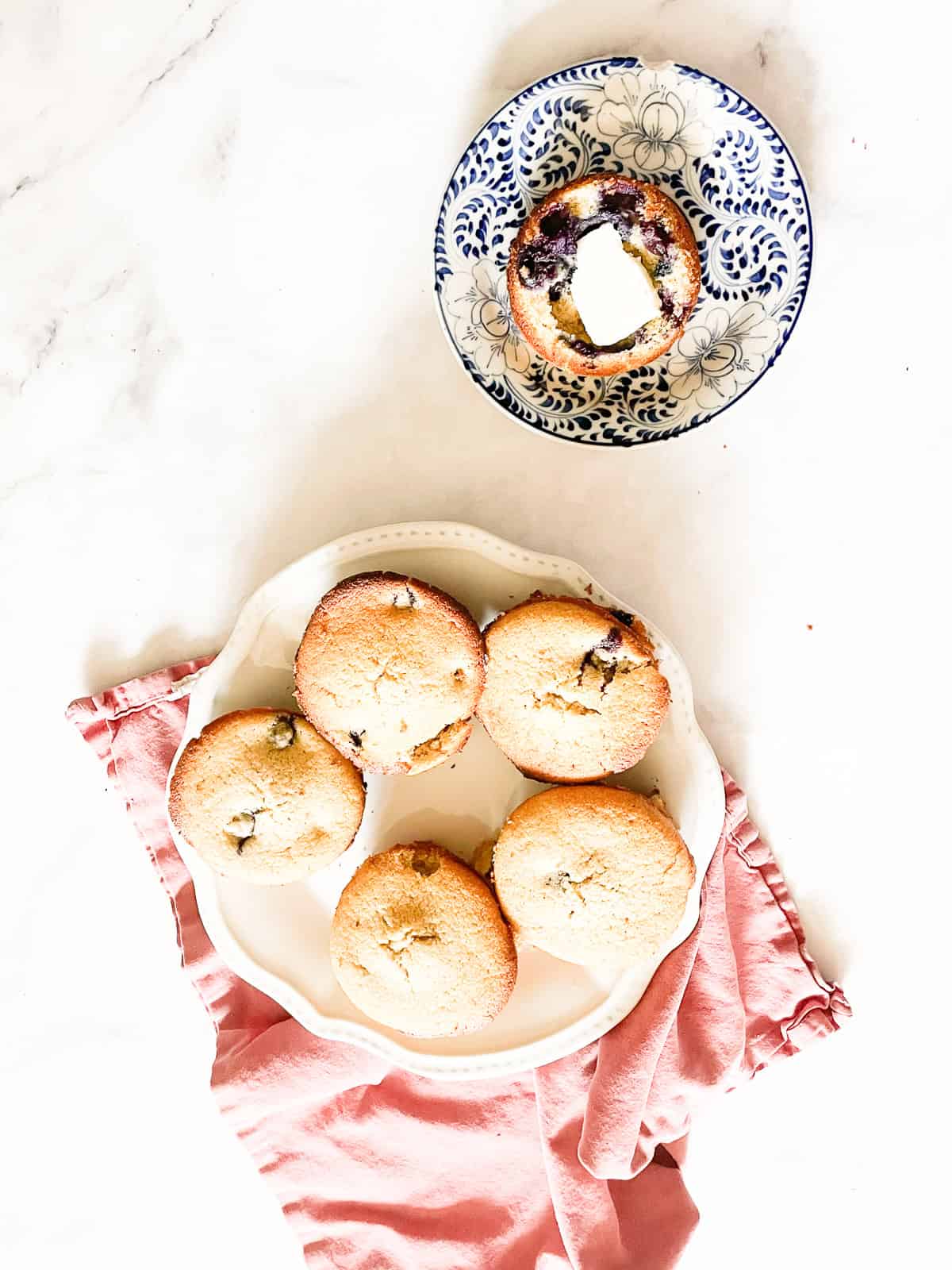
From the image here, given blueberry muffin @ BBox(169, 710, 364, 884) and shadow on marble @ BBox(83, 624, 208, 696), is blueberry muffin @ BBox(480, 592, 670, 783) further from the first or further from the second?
shadow on marble @ BBox(83, 624, 208, 696)

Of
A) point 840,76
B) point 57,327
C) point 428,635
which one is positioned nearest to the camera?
point 428,635

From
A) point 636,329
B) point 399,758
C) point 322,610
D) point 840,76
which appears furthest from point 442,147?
point 399,758

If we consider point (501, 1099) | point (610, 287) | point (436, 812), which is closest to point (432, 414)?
point (610, 287)

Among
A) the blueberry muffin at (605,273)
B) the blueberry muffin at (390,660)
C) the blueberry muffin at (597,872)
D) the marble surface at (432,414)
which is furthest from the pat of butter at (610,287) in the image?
the blueberry muffin at (597,872)

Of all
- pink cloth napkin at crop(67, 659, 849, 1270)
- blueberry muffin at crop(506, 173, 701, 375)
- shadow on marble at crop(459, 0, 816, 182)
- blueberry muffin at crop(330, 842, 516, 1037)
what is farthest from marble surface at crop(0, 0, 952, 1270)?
blueberry muffin at crop(330, 842, 516, 1037)

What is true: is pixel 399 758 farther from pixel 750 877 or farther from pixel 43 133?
pixel 43 133

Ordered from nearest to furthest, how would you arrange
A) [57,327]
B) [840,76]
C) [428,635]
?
→ [428,635]
[840,76]
[57,327]
